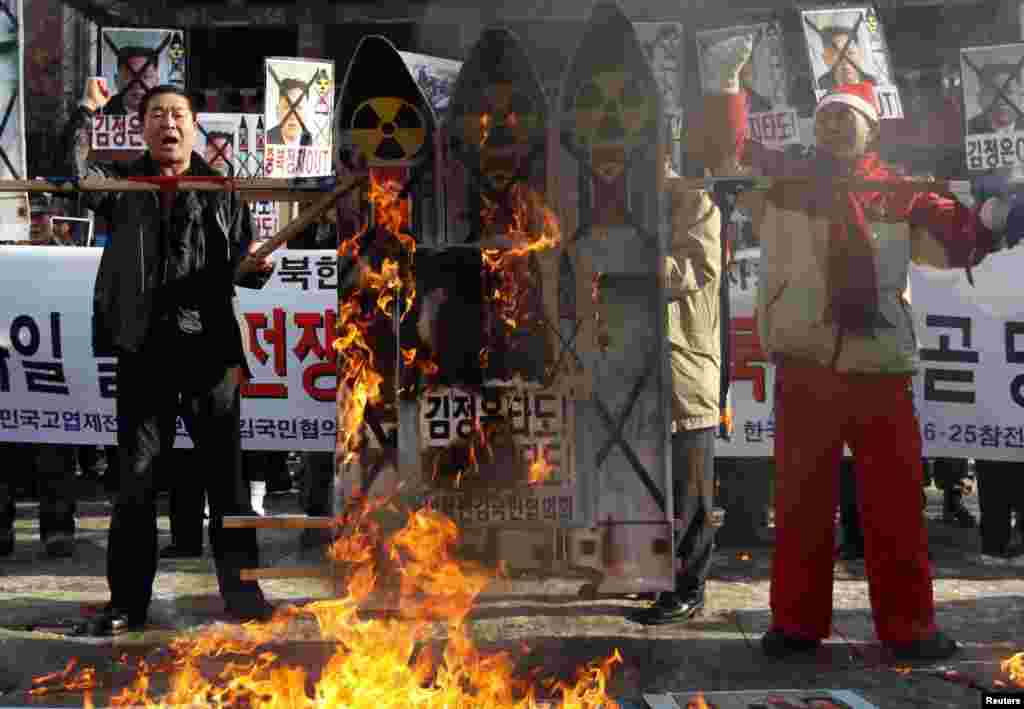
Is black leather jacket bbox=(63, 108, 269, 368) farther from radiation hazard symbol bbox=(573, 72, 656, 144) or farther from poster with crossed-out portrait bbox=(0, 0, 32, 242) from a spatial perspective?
poster with crossed-out portrait bbox=(0, 0, 32, 242)

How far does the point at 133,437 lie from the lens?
15.4ft

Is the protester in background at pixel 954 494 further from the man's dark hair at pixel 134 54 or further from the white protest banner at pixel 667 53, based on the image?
the man's dark hair at pixel 134 54

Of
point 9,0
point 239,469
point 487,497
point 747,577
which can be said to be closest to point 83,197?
point 239,469

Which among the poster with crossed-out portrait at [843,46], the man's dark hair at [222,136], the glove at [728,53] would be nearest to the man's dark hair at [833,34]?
the poster with crossed-out portrait at [843,46]

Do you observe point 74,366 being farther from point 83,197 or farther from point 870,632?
point 870,632

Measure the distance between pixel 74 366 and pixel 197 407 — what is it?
7.95 ft

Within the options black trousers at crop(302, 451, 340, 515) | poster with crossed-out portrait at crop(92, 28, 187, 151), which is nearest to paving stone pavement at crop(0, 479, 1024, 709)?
black trousers at crop(302, 451, 340, 515)

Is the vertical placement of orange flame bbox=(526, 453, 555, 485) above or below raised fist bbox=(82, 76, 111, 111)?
below

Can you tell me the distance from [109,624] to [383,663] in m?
1.56

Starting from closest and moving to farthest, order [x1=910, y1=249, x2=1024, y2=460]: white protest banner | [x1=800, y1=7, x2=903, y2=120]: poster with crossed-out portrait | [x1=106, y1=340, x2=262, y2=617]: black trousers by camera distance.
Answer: [x1=106, y1=340, x2=262, y2=617]: black trousers
[x1=910, y1=249, x2=1024, y2=460]: white protest banner
[x1=800, y1=7, x2=903, y2=120]: poster with crossed-out portrait

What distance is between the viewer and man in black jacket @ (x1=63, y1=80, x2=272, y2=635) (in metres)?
4.68

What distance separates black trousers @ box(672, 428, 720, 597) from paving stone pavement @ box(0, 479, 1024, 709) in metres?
0.19

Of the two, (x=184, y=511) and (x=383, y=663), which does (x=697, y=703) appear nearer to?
(x=383, y=663)

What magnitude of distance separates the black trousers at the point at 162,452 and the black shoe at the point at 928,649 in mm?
2570
